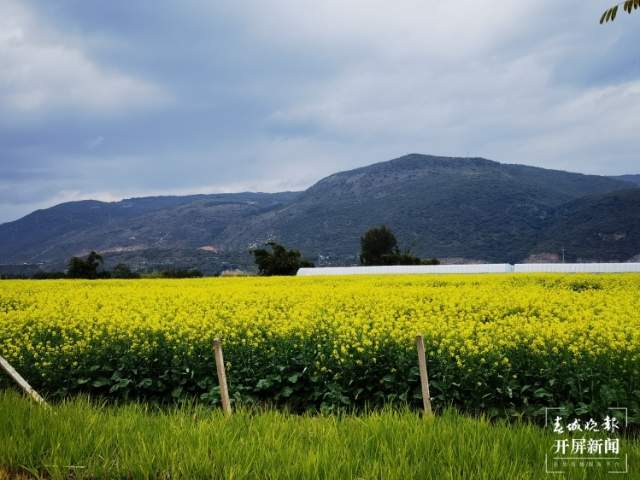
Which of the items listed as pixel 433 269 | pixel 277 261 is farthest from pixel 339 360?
pixel 277 261

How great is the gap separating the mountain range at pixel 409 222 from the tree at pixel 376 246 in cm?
3056

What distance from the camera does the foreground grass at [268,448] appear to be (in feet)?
14.1

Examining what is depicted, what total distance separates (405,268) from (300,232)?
101 meters

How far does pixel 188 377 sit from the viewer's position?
27.6ft

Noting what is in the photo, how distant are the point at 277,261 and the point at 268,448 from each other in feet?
152

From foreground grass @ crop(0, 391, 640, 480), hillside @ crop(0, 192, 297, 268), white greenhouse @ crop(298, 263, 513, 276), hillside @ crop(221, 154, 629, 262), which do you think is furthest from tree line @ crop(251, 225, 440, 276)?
hillside @ crop(0, 192, 297, 268)

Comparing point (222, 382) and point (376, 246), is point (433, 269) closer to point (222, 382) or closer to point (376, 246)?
point (222, 382)

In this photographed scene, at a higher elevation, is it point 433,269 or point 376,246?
point 376,246

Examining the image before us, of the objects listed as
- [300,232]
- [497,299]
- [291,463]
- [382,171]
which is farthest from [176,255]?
[291,463]

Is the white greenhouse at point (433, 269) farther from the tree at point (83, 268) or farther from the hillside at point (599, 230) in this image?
the hillside at point (599, 230)

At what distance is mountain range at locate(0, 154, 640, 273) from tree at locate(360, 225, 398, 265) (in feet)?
100

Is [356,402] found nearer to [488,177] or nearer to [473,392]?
[473,392]

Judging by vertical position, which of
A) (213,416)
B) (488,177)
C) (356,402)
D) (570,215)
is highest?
(488,177)

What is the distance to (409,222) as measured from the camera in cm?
13000
